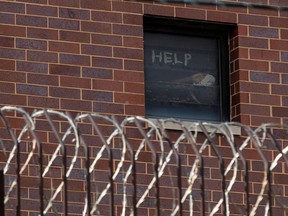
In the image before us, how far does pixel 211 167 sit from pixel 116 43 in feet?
5.54

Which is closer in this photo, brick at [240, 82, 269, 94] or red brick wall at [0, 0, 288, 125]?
red brick wall at [0, 0, 288, 125]

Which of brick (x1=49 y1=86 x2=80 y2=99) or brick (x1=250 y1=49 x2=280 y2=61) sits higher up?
brick (x1=250 y1=49 x2=280 y2=61)

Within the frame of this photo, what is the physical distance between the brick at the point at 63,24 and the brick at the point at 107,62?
1.33 feet

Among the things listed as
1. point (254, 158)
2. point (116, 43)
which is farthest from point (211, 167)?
point (116, 43)

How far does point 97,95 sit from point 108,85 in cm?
18

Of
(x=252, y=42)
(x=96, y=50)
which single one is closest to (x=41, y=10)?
(x=96, y=50)

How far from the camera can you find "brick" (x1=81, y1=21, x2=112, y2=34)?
60.2ft

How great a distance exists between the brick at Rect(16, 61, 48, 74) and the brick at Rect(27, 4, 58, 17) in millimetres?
557

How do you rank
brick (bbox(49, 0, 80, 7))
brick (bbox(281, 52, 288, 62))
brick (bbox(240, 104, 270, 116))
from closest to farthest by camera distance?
brick (bbox(49, 0, 80, 7)) < brick (bbox(240, 104, 270, 116)) < brick (bbox(281, 52, 288, 62))

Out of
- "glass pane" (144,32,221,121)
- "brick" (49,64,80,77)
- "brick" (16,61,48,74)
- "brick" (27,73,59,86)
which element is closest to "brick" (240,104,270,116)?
"glass pane" (144,32,221,121)

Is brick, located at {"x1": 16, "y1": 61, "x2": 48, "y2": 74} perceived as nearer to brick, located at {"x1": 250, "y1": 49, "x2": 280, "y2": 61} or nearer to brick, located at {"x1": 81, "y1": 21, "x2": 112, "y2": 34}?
brick, located at {"x1": 81, "y1": 21, "x2": 112, "y2": 34}

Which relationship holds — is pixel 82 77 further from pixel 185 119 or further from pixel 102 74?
pixel 185 119

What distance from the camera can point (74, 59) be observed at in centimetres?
1819

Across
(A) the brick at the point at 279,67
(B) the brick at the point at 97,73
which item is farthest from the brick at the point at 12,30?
(A) the brick at the point at 279,67
